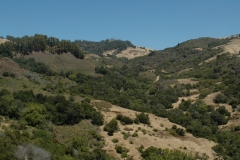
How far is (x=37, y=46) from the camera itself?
146 meters

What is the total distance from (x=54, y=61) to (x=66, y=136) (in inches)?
3763

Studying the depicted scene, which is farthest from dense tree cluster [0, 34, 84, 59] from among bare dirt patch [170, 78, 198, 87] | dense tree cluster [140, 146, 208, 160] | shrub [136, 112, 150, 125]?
dense tree cluster [140, 146, 208, 160]

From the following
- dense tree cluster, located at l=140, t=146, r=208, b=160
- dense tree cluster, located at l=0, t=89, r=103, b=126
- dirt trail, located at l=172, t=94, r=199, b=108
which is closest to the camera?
dense tree cluster, located at l=140, t=146, r=208, b=160

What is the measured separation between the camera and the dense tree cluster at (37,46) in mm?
136250

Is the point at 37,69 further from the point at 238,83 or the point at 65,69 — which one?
the point at 238,83

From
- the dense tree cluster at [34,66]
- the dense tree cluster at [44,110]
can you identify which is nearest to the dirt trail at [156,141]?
the dense tree cluster at [44,110]

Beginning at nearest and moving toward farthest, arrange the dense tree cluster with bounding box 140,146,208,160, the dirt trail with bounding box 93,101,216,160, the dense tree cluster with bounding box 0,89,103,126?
the dense tree cluster with bounding box 140,146,208,160 < the dirt trail with bounding box 93,101,216,160 < the dense tree cluster with bounding box 0,89,103,126

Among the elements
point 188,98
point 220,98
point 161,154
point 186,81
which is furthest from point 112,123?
point 186,81

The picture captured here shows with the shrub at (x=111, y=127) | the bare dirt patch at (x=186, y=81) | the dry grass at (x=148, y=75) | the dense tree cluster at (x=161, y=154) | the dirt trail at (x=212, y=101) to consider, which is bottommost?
the dense tree cluster at (x=161, y=154)

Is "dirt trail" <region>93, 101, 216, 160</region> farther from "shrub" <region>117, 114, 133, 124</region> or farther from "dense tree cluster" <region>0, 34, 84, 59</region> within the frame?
"dense tree cluster" <region>0, 34, 84, 59</region>

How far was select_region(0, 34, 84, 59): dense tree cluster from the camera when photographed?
5364 inches

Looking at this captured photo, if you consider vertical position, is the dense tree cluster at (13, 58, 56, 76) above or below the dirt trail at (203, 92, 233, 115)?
above

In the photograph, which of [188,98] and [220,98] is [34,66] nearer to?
[188,98]

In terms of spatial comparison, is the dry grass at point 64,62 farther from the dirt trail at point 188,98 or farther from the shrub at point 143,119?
the shrub at point 143,119
